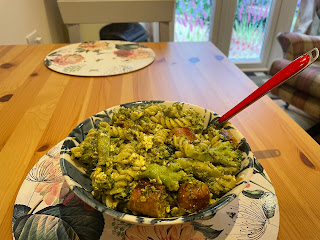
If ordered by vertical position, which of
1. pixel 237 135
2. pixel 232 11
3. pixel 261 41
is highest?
pixel 237 135

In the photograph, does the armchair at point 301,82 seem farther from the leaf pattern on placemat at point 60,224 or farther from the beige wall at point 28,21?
the beige wall at point 28,21

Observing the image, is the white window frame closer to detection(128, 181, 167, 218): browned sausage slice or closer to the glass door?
the glass door

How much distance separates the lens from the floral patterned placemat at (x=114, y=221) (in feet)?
1.54

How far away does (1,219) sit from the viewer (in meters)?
0.50

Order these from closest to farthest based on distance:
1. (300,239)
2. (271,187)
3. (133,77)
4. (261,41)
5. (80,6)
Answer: (300,239) → (271,187) → (133,77) → (80,6) → (261,41)

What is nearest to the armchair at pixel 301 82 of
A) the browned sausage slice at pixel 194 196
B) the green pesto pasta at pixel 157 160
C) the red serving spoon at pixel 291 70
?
the red serving spoon at pixel 291 70

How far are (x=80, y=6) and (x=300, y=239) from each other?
1770 millimetres

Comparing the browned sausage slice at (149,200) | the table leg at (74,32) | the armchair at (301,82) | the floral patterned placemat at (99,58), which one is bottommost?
the armchair at (301,82)

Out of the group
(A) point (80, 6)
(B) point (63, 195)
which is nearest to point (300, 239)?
(B) point (63, 195)

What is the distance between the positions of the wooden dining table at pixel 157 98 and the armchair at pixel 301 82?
0.84 meters

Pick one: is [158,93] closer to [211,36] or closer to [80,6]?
[80,6]

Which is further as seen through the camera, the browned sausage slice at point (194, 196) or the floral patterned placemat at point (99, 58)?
the floral patterned placemat at point (99, 58)

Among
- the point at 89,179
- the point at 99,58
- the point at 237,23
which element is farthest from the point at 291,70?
the point at 237,23

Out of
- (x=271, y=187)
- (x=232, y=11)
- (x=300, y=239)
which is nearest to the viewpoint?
(x=300, y=239)
